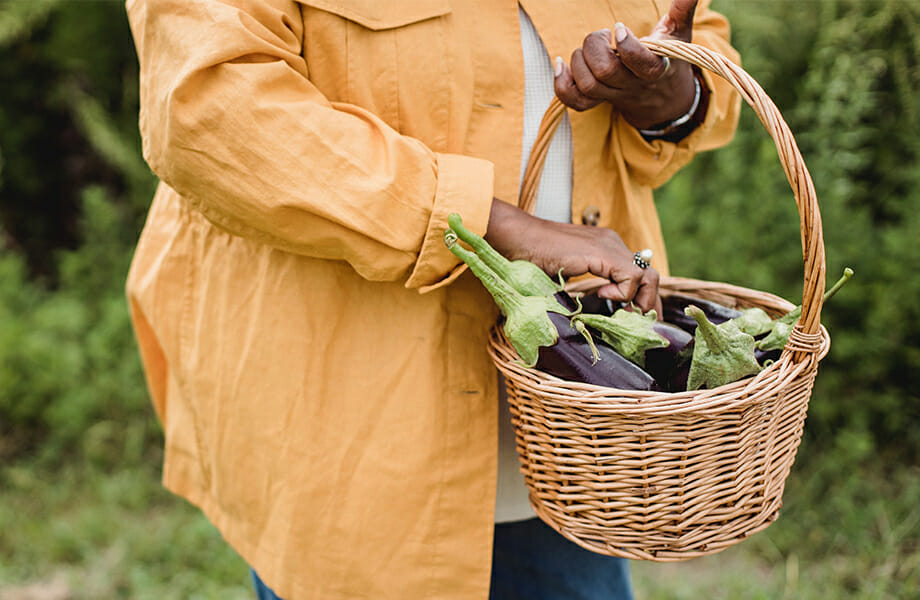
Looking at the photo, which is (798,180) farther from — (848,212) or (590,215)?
(848,212)

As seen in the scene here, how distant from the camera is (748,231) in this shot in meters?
3.02

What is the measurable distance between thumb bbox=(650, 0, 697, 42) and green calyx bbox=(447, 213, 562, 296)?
18.3 inches

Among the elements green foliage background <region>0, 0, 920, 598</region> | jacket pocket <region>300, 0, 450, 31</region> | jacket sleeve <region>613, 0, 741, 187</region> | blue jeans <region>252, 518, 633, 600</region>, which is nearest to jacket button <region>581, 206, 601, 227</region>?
jacket sleeve <region>613, 0, 741, 187</region>

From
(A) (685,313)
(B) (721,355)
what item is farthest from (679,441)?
(A) (685,313)

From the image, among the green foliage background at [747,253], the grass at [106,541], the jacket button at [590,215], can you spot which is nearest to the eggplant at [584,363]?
the jacket button at [590,215]

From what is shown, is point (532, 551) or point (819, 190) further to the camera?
point (819, 190)

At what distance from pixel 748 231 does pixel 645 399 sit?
84.8 inches

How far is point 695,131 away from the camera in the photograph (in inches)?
61.5

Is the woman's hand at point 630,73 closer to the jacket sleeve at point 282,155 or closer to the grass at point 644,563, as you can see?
the jacket sleeve at point 282,155

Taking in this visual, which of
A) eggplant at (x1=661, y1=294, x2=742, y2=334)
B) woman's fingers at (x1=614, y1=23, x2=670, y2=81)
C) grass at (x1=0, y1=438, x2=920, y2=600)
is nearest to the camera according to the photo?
woman's fingers at (x1=614, y1=23, x2=670, y2=81)

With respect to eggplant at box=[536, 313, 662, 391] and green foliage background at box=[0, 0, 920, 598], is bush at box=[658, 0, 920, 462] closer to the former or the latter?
green foliage background at box=[0, 0, 920, 598]

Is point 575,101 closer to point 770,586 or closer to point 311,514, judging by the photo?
point 311,514

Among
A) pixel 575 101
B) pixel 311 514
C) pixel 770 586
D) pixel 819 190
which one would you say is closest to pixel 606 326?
pixel 575 101

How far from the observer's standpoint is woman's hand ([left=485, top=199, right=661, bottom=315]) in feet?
4.25
